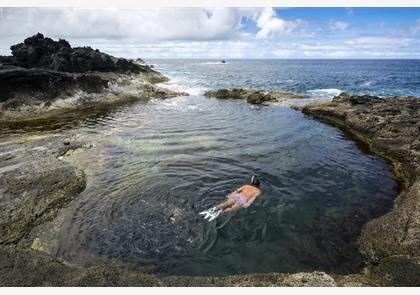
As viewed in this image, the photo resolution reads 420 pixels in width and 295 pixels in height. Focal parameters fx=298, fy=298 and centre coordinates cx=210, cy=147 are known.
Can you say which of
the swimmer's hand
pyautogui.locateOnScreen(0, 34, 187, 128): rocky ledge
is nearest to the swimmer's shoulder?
the swimmer's hand

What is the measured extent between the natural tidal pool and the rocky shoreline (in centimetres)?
78

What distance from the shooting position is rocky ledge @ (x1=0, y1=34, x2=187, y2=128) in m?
33.1

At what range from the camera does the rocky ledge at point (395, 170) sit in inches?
379

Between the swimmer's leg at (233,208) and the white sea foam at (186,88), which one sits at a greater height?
the white sea foam at (186,88)

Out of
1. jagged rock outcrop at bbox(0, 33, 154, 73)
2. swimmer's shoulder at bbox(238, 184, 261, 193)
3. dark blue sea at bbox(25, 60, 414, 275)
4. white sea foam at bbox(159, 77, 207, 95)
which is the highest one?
jagged rock outcrop at bbox(0, 33, 154, 73)

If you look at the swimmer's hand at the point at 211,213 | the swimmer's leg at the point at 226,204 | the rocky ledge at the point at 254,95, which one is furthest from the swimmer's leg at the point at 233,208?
the rocky ledge at the point at 254,95

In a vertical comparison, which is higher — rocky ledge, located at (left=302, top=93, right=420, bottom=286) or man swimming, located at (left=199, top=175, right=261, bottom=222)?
rocky ledge, located at (left=302, top=93, right=420, bottom=286)

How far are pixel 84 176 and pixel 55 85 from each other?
84.3ft

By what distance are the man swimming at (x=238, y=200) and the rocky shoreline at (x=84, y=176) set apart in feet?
13.8

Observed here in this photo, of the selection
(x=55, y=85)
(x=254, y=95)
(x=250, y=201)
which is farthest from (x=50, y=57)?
(x=250, y=201)

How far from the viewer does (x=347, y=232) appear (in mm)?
12492

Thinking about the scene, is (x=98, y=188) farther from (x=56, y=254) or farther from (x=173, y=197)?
(x=56, y=254)

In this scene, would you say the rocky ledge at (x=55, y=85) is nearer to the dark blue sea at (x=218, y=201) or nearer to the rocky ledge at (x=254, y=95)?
the rocky ledge at (x=254, y=95)

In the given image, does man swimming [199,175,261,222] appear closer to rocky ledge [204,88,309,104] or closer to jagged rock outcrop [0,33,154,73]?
rocky ledge [204,88,309,104]
